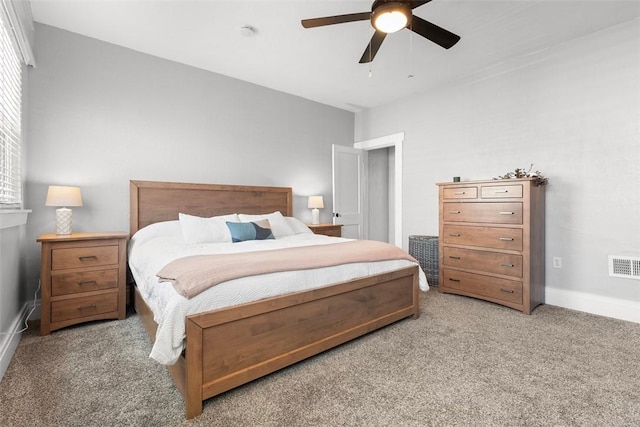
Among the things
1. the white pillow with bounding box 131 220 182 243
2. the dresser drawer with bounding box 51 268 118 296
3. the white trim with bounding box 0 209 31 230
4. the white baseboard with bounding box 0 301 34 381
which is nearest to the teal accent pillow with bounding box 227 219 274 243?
the white pillow with bounding box 131 220 182 243

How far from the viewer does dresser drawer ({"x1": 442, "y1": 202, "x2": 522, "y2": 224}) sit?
3.00 meters

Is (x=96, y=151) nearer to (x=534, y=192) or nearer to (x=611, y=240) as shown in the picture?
(x=534, y=192)

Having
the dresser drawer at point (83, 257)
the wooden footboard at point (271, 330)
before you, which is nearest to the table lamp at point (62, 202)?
the dresser drawer at point (83, 257)

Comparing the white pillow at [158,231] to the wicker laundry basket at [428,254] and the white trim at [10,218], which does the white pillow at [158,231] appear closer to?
the white trim at [10,218]

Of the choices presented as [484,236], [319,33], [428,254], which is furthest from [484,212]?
[319,33]

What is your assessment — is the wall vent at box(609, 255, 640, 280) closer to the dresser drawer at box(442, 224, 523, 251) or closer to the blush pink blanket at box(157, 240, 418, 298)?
the dresser drawer at box(442, 224, 523, 251)

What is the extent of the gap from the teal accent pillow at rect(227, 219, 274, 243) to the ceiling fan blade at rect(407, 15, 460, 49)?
217 cm

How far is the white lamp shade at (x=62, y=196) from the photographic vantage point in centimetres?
264

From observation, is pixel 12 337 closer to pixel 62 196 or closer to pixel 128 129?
pixel 62 196

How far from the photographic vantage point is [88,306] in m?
2.61

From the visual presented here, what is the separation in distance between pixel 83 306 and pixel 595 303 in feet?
14.9

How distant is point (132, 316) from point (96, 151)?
5.39 ft

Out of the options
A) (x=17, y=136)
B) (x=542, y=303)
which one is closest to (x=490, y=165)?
(x=542, y=303)

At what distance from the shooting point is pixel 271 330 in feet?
5.91
